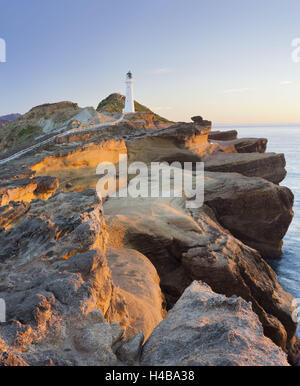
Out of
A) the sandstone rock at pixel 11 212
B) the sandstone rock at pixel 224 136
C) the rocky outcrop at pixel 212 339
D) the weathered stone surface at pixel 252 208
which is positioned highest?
the sandstone rock at pixel 224 136

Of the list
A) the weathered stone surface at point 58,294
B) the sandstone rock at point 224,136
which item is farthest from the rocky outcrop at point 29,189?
the sandstone rock at point 224,136

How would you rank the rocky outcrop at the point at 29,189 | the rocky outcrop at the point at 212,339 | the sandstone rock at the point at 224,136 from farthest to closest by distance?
the sandstone rock at the point at 224,136, the rocky outcrop at the point at 29,189, the rocky outcrop at the point at 212,339

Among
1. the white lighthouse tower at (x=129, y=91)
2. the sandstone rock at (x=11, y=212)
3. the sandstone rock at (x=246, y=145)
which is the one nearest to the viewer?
the sandstone rock at (x=11, y=212)

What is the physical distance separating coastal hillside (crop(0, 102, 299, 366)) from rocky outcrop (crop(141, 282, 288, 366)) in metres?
0.01

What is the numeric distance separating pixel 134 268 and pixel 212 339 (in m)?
4.36

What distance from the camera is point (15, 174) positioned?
9094 mm

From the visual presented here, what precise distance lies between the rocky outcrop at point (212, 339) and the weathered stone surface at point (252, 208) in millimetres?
11144

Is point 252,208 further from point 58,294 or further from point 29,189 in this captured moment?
point 58,294

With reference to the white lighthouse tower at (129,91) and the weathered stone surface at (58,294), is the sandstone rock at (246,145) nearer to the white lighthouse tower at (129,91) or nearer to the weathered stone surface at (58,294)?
the white lighthouse tower at (129,91)

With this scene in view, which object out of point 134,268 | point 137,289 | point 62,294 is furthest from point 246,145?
point 62,294

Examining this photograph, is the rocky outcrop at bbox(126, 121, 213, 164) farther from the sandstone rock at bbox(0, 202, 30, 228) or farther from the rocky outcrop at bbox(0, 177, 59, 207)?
the sandstone rock at bbox(0, 202, 30, 228)

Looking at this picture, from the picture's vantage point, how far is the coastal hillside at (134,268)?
2.60 m

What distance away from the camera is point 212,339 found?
103 inches
